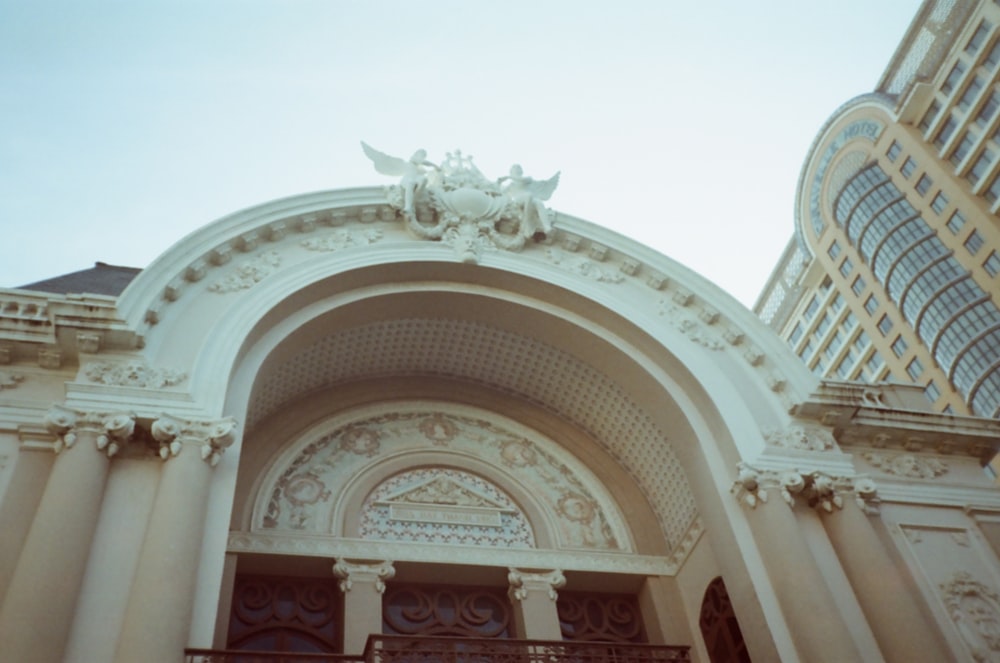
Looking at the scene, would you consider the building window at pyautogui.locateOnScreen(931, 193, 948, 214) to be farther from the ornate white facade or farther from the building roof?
the building roof

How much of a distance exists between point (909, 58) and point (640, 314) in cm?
3514

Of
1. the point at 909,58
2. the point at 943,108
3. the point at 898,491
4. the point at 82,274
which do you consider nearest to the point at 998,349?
the point at 943,108

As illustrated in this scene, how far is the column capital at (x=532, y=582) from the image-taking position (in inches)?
532

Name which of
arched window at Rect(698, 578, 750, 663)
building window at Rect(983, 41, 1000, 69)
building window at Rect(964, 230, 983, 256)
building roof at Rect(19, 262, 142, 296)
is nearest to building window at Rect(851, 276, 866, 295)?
building window at Rect(964, 230, 983, 256)

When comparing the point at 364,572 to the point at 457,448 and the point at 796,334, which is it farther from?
the point at 796,334

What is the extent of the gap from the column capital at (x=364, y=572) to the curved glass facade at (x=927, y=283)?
32.4 meters

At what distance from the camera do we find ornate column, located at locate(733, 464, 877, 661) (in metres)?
10.5

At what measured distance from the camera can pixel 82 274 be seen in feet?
52.2

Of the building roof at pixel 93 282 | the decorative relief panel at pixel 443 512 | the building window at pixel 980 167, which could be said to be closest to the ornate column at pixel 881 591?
the decorative relief panel at pixel 443 512

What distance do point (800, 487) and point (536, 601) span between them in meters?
4.39

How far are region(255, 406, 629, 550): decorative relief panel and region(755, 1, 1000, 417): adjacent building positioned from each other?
84.8 ft

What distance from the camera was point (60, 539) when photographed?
9.02 metres

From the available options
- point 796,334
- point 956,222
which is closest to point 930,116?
point 956,222

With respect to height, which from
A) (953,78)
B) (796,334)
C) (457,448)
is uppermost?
(796,334)
